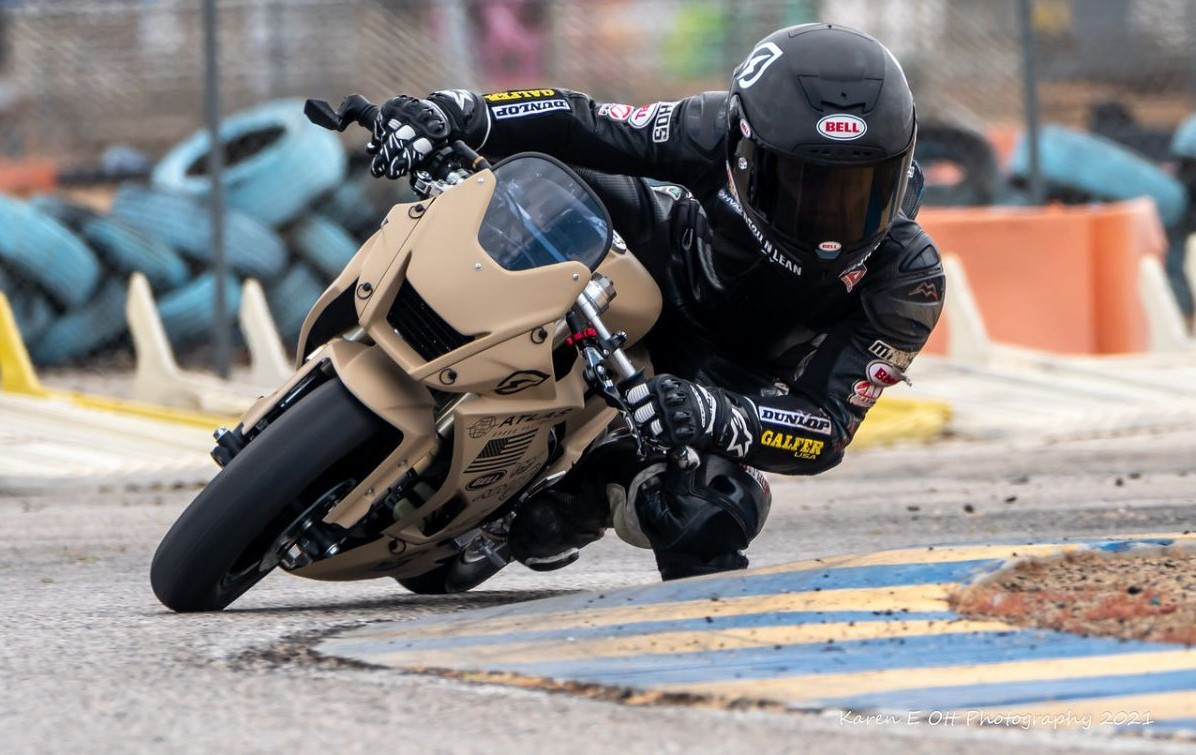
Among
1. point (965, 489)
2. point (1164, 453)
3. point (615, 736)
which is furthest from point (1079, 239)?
point (615, 736)

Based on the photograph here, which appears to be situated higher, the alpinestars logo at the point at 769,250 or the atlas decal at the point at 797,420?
the alpinestars logo at the point at 769,250

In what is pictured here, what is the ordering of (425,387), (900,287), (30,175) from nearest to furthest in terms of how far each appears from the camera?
(425,387) → (900,287) → (30,175)

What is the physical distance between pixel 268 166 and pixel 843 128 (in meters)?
7.77

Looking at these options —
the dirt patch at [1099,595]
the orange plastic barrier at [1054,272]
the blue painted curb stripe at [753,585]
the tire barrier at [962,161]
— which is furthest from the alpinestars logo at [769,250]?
the tire barrier at [962,161]

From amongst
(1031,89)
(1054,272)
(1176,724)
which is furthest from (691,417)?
(1031,89)

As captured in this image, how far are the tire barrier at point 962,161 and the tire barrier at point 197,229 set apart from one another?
15.6 ft

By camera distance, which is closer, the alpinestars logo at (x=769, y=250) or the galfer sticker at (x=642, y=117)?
the alpinestars logo at (x=769, y=250)

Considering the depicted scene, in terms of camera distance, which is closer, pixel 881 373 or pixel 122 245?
pixel 881 373

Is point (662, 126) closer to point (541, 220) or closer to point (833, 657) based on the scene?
point (541, 220)

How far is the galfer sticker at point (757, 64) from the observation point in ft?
14.4

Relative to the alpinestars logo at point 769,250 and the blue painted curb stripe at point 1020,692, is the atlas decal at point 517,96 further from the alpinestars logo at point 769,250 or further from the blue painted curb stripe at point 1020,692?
the blue painted curb stripe at point 1020,692

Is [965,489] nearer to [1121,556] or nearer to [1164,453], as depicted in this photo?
[1164,453]

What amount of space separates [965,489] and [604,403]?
10.1 ft

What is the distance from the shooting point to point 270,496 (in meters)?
3.94
